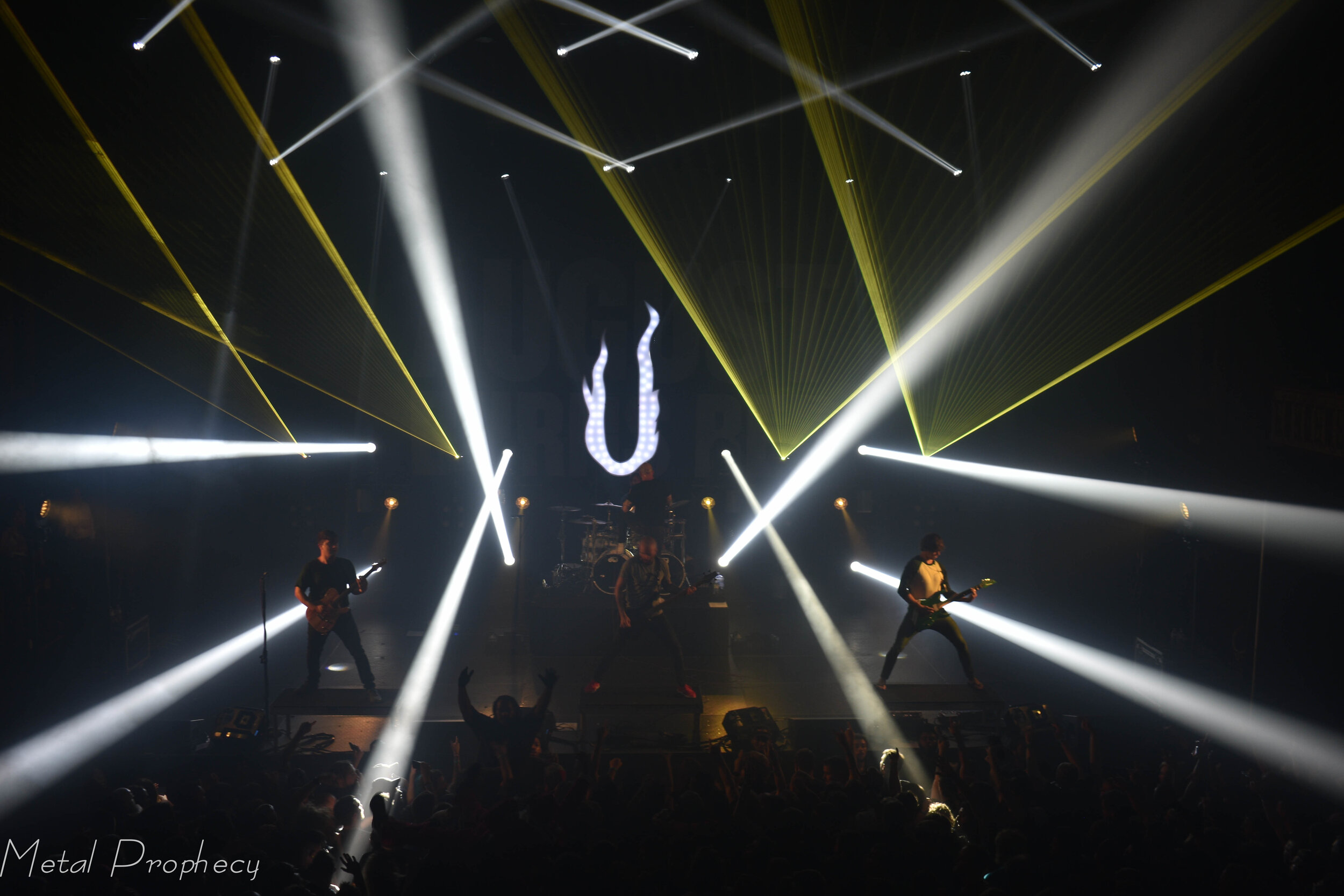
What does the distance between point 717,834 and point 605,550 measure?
7487mm

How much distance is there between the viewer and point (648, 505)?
37.4ft

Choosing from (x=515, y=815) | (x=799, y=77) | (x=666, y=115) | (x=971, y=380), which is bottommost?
(x=515, y=815)

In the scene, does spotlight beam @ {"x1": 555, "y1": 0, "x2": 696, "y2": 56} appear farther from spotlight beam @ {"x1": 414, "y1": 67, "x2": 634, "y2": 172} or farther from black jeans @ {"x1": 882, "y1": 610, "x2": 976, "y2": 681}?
black jeans @ {"x1": 882, "y1": 610, "x2": 976, "y2": 681}

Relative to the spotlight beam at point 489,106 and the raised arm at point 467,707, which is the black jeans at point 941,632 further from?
the spotlight beam at point 489,106

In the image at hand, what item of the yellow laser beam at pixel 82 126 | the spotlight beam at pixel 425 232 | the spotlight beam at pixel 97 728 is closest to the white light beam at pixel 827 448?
the spotlight beam at pixel 425 232

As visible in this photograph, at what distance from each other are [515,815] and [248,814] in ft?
5.44

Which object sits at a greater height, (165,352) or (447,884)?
(165,352)

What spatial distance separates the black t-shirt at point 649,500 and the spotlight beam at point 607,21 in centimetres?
600

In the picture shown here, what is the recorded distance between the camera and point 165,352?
895cm

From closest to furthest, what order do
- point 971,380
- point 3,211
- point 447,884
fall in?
point 447,884
point 3,211
point 971,380

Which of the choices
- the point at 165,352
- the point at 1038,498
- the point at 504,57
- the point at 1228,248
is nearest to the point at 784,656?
the point at 1038,498

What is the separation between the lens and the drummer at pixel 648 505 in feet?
36.6

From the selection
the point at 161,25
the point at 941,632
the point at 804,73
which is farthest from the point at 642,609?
the point at 161,25

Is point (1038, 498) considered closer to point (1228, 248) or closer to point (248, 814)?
point (1228, 248)
